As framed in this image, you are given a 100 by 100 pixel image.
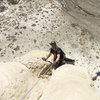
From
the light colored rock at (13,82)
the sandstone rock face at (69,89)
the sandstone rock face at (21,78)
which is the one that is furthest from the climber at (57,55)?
the light colored rock at (13,82)

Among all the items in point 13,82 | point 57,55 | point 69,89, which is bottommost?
point 13,82

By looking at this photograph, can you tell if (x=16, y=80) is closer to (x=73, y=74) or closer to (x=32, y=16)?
(x=73, y=74)

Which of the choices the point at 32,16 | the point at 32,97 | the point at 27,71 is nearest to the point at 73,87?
the point at 32,97

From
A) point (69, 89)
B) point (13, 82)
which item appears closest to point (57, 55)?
point (13, 82)

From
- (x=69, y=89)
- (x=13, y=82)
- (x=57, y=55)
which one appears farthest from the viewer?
(x=57, y=55)

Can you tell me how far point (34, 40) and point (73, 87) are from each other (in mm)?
7093

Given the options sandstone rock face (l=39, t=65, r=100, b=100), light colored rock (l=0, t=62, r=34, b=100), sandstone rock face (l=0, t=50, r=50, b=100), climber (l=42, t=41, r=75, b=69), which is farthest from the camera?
climber (l=42, t=41, r=75, b=69)

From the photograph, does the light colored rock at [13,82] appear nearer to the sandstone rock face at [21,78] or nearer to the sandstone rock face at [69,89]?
the sandstone rock face at [21,78]

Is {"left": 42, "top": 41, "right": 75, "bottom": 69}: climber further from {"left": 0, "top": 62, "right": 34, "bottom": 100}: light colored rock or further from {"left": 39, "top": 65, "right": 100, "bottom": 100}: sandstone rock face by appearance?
{"left": 0, "top": 62, "right": 34, "bottom": 100}: light colored rock

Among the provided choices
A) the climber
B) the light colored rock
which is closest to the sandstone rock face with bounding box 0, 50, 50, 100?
the light colored rock

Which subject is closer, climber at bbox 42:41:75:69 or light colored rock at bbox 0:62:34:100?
light colored rock at bbox 0:62:34:100

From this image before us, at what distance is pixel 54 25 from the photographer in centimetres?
1236

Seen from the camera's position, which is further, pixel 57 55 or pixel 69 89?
pixel 57 55

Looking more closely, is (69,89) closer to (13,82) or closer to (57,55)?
(13,82)
